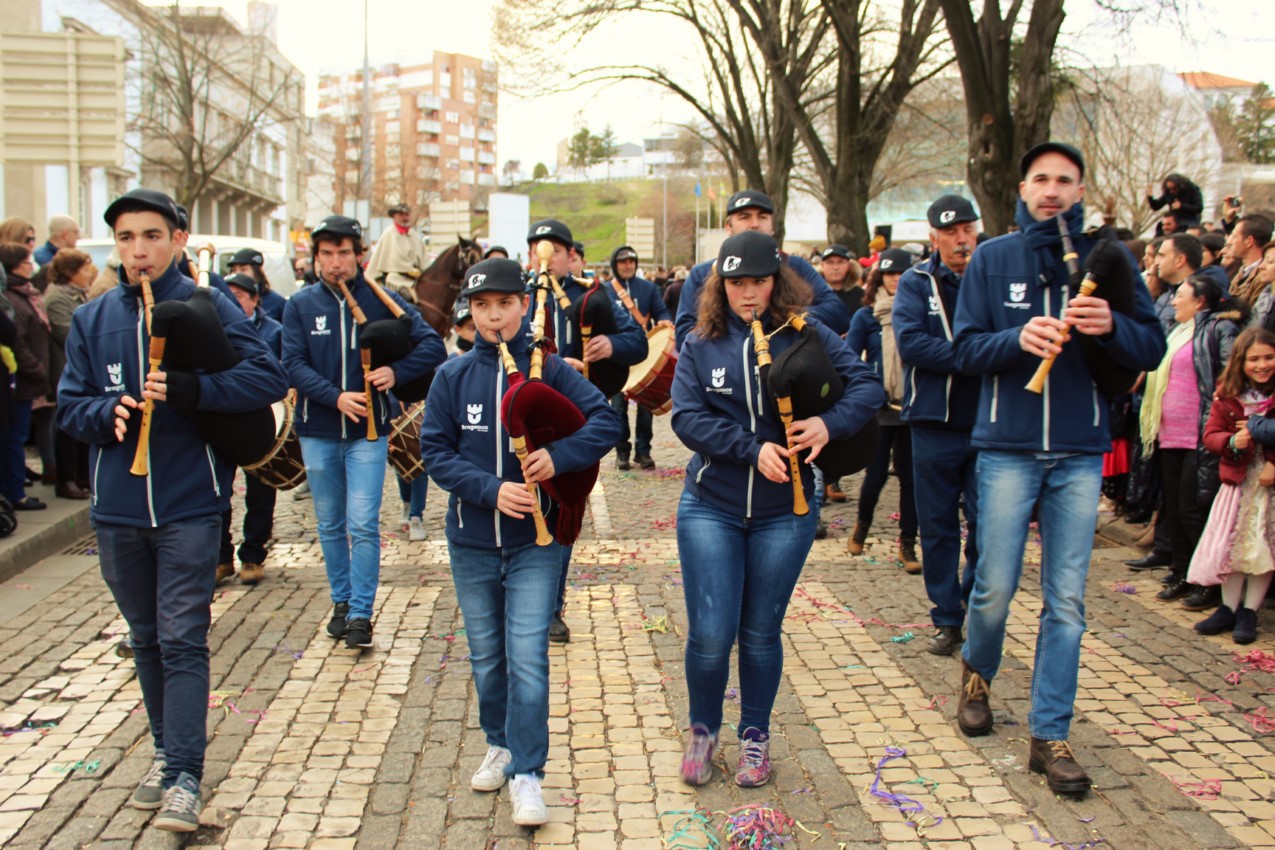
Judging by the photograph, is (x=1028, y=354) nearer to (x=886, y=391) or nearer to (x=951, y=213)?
(x=951, y=213)

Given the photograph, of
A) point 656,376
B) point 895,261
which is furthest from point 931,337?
point 656,376

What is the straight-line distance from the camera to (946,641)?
6012 mm

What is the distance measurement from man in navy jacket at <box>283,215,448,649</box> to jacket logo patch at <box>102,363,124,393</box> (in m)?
1.88

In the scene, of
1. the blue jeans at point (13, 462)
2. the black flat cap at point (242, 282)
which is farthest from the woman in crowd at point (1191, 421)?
the blue jeans at point (13, 462)

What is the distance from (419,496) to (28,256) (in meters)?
4.03

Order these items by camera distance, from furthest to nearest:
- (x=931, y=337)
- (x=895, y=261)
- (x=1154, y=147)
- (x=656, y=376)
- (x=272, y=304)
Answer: (x=1154, y=147)
(x=272, y=304)
(x=656, y=376)
(x=895, y=261)
(x=931, y=337)

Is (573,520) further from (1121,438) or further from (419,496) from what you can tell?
(1121,438)

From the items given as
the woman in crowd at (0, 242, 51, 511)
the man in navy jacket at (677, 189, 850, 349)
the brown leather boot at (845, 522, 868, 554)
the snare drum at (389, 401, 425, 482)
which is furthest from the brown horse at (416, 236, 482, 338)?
the man in navy jacket at (677, 189, 850, 349)

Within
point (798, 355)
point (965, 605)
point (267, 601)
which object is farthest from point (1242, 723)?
point (267, 601)

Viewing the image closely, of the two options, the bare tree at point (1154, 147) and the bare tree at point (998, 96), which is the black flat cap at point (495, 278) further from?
the bare tree at point (1154, 147)

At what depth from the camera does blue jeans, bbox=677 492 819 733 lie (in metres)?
4.27

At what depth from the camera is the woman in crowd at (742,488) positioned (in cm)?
423

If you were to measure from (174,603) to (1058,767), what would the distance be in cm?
344

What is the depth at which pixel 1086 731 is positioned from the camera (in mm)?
4949
